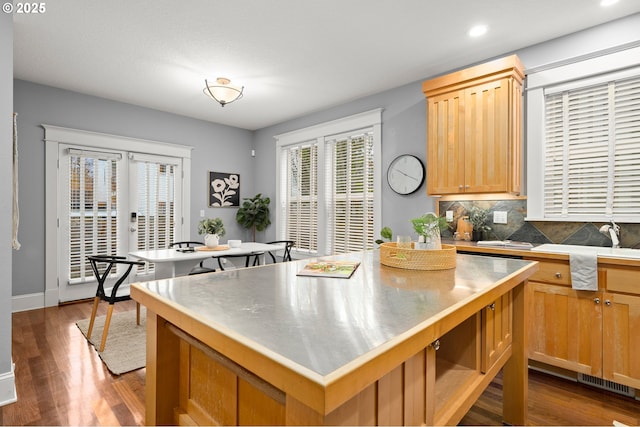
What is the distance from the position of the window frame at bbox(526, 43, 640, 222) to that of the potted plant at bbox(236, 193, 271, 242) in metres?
4.01

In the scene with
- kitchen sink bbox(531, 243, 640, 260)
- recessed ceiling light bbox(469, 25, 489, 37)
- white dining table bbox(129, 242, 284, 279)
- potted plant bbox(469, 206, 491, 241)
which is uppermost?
recessed ceiling light bbox(469, 25, 489, 37)

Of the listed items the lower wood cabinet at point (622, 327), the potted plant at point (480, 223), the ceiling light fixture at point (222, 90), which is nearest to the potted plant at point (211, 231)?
the ceiling light fixture at point (222, 90)

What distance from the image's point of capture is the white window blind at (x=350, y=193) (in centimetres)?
431

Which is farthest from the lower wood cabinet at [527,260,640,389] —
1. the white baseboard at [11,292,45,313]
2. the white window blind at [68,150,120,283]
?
the white baseboard at [11,292,45,313]

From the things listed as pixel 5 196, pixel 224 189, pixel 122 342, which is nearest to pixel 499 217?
pixel 122 342

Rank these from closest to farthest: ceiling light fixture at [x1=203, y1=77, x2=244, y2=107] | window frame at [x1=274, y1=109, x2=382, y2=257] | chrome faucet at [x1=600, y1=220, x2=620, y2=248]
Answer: chrome faucet at [x1=600, y1=220, x2=620, y2=248], ceiling light fixture at [x1=203, y1=77, x2=244, y2=107], window frame at [x1=274, y1=109, x2=382, y2=257]

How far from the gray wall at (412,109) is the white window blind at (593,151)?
357 millimetres

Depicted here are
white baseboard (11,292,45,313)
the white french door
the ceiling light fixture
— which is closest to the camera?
the ceiling light fixture

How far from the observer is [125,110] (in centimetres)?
463

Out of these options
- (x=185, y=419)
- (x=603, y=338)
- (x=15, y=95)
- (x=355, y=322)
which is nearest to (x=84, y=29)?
(x=15, y=95)

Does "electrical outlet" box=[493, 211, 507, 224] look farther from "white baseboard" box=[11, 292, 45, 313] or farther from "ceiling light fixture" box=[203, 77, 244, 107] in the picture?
"white baseboard" box=[11, 292, 45, 313]

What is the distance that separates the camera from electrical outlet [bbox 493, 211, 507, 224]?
3.12 meters

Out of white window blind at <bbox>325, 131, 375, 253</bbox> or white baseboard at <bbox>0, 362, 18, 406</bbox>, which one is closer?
white baseboard at <bbox>0, 362, 18, 406</bbox>

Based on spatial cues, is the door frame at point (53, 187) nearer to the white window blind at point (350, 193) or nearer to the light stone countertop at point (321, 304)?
the white window blind at point (350, 193)
